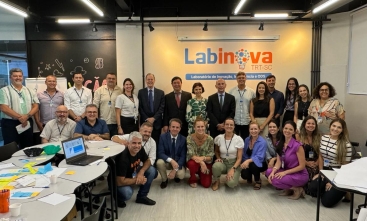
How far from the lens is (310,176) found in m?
3.76

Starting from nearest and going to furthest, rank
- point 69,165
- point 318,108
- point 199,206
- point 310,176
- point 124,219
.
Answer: point 69,165 < point 124,219 < point 199,206 < point 310,176 < point 318,108

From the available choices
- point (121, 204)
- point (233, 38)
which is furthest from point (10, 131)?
point (233, 38)

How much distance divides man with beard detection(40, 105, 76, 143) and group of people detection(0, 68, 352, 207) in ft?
0.04

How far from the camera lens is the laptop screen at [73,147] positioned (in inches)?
113

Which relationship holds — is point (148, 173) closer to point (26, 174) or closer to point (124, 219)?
point (124, 219)

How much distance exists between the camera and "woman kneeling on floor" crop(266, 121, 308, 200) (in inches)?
143

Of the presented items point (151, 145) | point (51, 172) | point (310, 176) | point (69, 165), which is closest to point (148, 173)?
point (151, 145)

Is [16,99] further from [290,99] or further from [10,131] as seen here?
[290,99]

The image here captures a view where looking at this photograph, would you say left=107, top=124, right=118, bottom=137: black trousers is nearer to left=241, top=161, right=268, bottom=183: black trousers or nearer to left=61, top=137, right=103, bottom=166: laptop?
left=61, top=137, right=103, bottom=166: laptop

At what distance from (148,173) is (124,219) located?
0.63 metres

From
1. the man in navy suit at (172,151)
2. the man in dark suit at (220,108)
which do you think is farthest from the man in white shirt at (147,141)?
the man in dark suit at (220,108)

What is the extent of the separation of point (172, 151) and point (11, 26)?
4.79 m

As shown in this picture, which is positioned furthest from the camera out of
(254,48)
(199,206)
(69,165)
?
(254,48)

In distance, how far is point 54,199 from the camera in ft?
6.44
